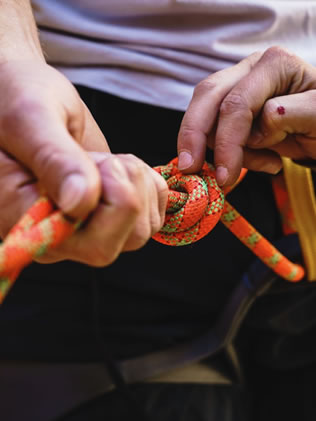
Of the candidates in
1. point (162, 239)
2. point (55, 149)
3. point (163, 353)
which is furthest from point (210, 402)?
point (55, 149)

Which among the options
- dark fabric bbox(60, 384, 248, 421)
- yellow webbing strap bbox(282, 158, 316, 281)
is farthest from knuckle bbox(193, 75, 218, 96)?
dark fabric bbox(60, 384, 248, 421)

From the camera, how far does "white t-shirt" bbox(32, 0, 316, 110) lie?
0.45 metres

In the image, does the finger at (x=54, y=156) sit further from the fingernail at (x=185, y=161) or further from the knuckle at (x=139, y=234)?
the fingernail at (x=185, y=161)

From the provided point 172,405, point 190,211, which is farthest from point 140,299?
point 190,211

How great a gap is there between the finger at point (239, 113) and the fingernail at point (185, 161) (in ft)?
0.08

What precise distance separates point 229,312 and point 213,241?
87mm

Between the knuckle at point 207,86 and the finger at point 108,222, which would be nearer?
the finger at point 108,222

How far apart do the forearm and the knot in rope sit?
147mm

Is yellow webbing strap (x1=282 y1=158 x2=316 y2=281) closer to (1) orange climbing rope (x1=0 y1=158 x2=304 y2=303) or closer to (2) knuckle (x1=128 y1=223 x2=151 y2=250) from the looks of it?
(1) orange climbing rope (x1=0 y1=158 x2=304 y2=303)

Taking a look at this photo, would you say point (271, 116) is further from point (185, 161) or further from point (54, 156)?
point (54, 156)

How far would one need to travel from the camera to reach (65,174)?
8.9 inches

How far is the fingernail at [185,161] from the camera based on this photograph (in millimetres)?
378

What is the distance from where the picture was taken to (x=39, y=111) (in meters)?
0.24

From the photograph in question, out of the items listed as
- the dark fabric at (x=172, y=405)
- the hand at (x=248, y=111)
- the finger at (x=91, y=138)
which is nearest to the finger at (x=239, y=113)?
the hand at (x=248, y=111)
